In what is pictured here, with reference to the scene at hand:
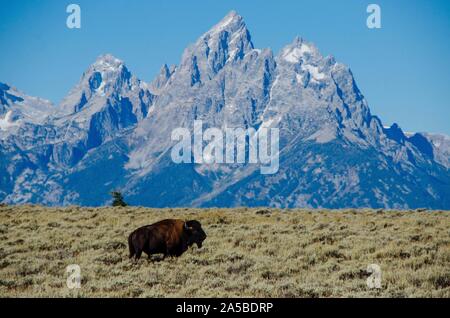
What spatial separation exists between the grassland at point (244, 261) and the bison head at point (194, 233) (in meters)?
0.39

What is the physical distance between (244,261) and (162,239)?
2887 mm

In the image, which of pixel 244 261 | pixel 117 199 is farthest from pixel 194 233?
pixel 117 199

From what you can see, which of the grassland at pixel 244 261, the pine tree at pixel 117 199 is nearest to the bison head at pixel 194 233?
the grassland at pixel 244 261

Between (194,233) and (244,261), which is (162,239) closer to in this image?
(194,233)

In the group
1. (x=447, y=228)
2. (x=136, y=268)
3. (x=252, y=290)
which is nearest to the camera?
(x=252, y=290)

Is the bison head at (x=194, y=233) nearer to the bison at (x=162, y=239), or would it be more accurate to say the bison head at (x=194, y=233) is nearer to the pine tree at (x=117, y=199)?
the bison at (x=162, y=239)

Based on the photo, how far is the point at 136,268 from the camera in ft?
58.3

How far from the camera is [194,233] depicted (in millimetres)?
20266

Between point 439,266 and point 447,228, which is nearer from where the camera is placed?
point 439,266

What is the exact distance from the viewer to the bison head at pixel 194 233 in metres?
20.1

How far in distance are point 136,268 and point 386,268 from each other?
7378 mm

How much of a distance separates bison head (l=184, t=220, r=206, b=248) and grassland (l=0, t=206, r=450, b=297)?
39 centimetres
